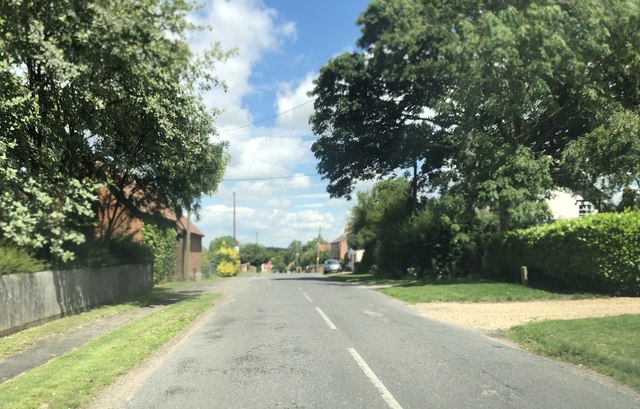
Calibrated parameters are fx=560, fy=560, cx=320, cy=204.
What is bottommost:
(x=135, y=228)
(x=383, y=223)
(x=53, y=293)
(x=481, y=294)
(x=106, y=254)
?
(x=481, y=294)

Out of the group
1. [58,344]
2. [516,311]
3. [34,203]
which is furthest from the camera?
[516,311]

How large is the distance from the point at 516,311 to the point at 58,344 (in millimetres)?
11625

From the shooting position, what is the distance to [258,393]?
6.66 m

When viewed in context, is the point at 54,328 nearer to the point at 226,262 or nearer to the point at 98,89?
the point at 98,89

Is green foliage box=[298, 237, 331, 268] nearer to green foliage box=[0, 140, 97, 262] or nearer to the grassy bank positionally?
the grassy bank

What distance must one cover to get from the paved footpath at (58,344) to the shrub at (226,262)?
42.0m

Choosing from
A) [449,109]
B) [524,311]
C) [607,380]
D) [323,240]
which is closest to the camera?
[607,380]

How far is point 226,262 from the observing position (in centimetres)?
5909

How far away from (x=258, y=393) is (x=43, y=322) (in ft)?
32.4

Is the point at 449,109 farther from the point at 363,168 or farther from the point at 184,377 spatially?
the point at 184,377

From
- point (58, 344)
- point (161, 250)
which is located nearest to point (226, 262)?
point (161, 250)

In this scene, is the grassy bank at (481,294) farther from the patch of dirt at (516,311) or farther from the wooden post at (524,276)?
the patch of dirt at (516,311)

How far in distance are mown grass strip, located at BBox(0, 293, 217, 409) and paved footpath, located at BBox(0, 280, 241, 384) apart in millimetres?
312

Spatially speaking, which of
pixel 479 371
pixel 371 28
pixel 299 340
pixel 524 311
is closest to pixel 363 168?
pixel 371 28
